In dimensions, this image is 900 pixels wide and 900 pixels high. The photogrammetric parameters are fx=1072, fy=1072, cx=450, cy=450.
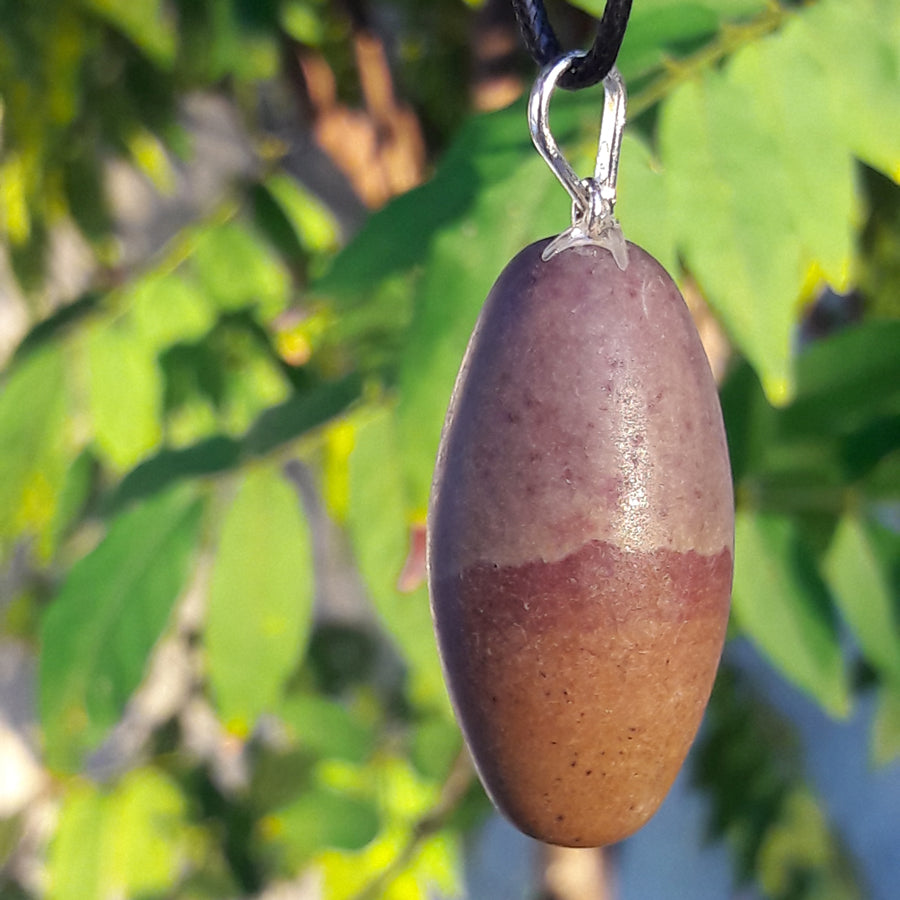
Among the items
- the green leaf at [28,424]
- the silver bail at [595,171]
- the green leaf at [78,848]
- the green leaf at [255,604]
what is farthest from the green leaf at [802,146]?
the green leaf at [78,848]

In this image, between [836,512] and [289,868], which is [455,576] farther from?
[289,868]

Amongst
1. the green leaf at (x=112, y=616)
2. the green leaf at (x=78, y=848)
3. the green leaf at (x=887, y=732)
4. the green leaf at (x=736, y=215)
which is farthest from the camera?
the green leaf at (x=78, y=848)

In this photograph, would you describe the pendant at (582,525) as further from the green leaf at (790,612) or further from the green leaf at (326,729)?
the green leaf at (326,729)

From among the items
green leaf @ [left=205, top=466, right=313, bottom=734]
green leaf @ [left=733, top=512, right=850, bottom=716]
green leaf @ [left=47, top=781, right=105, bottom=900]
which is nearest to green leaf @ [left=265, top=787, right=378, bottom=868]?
green leaf @ [left=47, top=781, right=105, bottom=900]

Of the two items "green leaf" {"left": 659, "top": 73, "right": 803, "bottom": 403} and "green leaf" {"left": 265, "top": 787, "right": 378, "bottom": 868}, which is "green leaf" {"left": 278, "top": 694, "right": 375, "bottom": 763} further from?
"green leaf" {"left": 659, "top": 73, "right": 803, "bottom": 403}

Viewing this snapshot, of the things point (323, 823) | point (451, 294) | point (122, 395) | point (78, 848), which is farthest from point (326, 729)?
point (451, 294)

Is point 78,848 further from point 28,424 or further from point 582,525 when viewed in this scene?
point 582,525

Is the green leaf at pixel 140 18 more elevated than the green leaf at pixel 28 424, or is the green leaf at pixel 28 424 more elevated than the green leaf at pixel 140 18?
the green leaf at pixel 140 18

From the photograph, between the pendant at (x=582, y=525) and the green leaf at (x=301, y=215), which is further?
the green leaf at (x=301, y=215)
